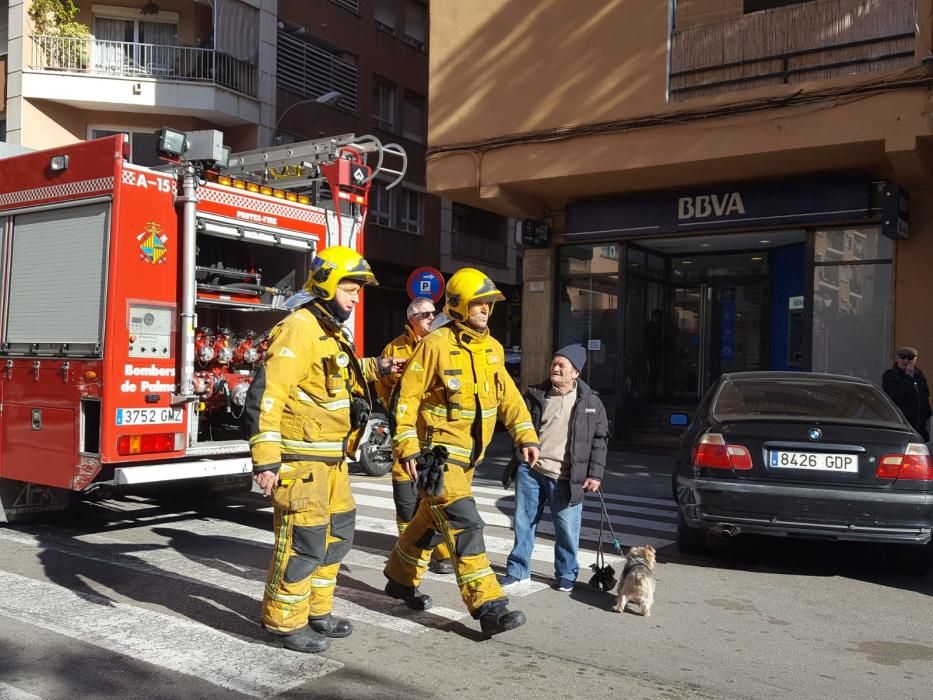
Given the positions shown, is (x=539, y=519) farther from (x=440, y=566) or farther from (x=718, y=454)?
(x=718, y=454)

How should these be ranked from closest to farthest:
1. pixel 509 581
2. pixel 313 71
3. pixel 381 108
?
pixel 509 581, pixel 313 71, pixel 381 108

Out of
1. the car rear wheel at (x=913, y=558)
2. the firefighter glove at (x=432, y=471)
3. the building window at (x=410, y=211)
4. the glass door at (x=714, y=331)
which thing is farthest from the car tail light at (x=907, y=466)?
the building window at (x=410, y=211)

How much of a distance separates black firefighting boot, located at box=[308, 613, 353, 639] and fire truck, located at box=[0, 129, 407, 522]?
8.24 ft

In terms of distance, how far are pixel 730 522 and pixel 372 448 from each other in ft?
17.8

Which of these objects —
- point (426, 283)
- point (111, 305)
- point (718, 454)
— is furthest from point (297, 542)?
point (426, 283)

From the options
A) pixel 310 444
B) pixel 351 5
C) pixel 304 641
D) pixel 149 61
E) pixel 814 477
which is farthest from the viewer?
pixel 351 5

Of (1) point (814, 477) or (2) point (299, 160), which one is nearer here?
(1) point (814, 477)

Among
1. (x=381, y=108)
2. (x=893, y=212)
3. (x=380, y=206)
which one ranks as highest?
(x=381, y=108)

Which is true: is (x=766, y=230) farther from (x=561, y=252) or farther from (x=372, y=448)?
(x=372, y=448)

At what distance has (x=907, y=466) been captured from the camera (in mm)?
6105

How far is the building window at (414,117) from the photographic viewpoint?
3005 centimetres

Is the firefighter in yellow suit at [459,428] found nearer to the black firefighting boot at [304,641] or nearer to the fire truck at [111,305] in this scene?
the black firefighting boot at [304,641]

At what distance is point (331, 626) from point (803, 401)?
13.1ft

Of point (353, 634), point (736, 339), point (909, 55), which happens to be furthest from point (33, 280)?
point (736, 339)
